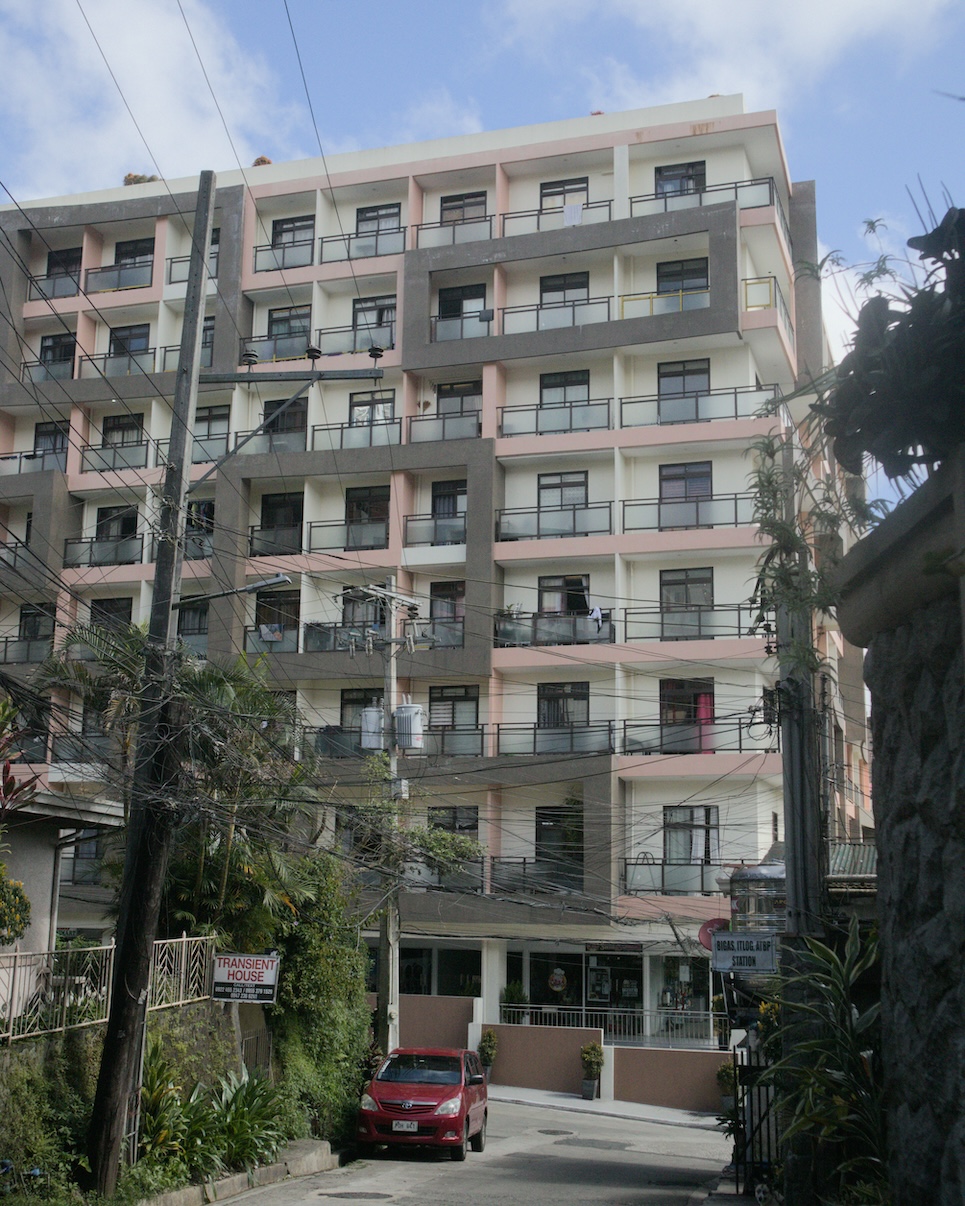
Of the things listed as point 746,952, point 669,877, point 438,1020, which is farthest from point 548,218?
point 746,952

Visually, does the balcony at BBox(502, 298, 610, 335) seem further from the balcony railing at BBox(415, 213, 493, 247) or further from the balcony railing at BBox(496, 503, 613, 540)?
the balcony railing at BBox(496, 503, 613, 540)

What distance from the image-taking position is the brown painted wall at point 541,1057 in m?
34.6

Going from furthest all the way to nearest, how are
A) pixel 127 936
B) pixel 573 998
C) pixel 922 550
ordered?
pixel 573 998
pixel 127 936
pixel 922 550

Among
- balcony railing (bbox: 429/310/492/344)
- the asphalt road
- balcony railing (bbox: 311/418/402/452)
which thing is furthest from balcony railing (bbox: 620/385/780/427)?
the asphalt road

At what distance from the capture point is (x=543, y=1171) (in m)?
20.3

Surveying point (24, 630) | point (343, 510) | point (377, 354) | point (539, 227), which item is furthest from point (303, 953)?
point (539, 227)

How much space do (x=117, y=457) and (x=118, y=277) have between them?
20.9ft

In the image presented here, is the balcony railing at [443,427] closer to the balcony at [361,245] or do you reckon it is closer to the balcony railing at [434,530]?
the balcony railing at [434,530]

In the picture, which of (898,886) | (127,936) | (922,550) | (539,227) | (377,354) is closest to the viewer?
(922,550)

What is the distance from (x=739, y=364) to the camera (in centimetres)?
3719

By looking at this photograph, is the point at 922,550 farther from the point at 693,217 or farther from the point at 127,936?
the point at 693,217

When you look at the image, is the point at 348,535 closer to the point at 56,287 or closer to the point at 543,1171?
the point at 56,287

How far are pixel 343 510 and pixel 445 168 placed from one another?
36.1ft

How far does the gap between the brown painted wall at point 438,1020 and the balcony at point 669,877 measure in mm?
5841
